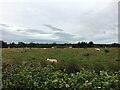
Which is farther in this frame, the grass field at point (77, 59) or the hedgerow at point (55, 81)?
the grass field at point (77, 59)

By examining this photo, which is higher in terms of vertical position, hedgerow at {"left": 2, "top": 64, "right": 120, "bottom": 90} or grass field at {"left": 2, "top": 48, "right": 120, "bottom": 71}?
grass field at {"left": 2, "top": 48, "right": 120, "bottom": 71}

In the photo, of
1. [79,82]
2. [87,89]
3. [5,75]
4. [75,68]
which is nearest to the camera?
[87,89]

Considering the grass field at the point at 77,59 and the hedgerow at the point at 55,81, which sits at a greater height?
the grass field at the point at 77,59

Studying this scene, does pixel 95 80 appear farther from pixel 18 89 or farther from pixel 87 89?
pixel 18 89

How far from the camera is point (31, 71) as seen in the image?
10516mm

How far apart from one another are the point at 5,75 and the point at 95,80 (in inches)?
128

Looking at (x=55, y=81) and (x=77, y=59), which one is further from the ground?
(x=77, y=59)

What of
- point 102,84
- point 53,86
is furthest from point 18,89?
point 102,84

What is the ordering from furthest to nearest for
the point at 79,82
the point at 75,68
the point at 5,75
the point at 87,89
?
the point at 75,68 → the point at 5,75 → the point at 79,82 → the point at 87,89

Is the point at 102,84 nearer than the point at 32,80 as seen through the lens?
Yes

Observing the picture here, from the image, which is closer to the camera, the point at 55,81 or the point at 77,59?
the point at 55,81

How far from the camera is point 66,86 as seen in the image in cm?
886

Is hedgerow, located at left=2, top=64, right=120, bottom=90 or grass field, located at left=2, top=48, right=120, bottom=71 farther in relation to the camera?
grass field, located at left=2, top=48, right=120, bottom=71

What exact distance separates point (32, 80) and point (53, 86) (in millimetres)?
767
